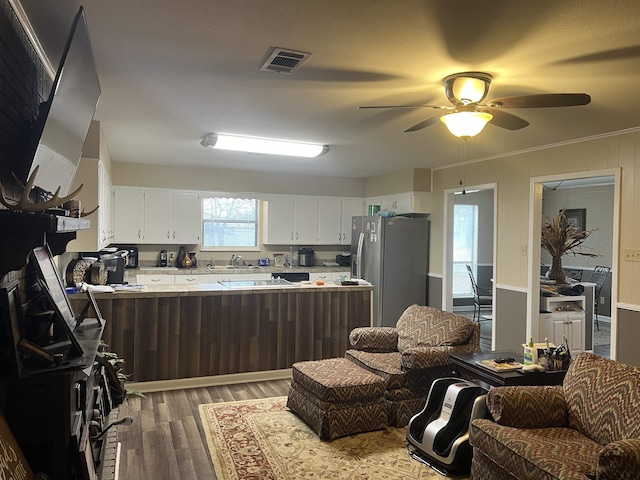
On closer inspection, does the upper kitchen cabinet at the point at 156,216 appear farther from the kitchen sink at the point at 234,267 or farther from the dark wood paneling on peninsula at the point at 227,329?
the dark wood paneling on peninsula at the point at 227,329

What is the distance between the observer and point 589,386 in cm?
262

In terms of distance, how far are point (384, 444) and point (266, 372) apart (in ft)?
5.76

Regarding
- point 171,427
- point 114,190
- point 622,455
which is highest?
point 114,190

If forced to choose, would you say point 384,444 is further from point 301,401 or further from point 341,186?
point 341,186

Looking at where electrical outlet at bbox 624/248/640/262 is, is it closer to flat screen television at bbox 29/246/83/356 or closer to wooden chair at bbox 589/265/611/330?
flat screen television at bbox 29/246/83/356

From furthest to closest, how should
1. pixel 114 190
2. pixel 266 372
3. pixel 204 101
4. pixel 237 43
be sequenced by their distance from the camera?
pixel 114 190
pixel 266 372
pixel 204 101
pixel 237 43

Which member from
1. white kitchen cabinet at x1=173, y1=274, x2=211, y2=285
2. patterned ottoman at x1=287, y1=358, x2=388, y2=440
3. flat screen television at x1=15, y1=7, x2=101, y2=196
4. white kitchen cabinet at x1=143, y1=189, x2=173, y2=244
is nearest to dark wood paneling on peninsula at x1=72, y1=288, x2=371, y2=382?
patterned ottoman at x1=287, y1=358, x2=388, y2=440

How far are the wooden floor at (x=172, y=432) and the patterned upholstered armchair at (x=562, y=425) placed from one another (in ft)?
5.27

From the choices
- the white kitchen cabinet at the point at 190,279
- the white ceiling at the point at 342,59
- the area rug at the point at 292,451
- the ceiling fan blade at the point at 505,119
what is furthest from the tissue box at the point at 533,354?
the white kitchen cabinet at the point at 190,279

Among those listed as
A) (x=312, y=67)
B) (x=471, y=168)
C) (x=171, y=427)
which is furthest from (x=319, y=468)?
(x=471, y=168)

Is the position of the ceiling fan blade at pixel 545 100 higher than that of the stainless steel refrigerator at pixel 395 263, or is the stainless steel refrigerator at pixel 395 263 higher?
the ceiling fan blade at pixel 545 100

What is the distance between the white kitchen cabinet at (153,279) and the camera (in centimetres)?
655

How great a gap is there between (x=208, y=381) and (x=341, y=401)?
1.70 m

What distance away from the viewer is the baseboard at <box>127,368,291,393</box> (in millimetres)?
4293
